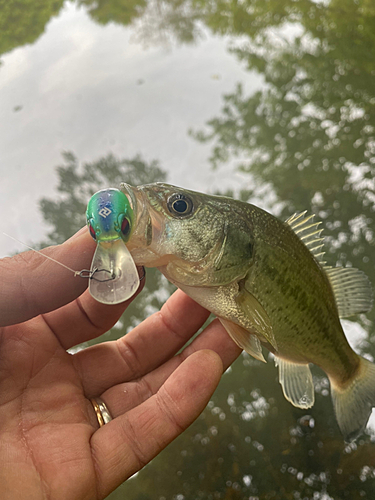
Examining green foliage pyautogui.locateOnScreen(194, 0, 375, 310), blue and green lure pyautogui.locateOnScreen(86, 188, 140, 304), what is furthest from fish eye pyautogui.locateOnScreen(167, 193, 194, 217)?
green foliage pyautogui.locateOnScreen(194, 0, 375, 310)

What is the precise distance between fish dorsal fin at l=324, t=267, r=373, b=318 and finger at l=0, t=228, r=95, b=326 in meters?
1.30

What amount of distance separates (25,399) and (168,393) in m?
0.59

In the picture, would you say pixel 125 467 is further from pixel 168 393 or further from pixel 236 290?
pixel 236 290

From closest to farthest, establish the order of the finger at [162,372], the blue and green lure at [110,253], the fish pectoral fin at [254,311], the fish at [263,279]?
the blue and green lure at [110,253] < the fish at [263,279] < the fish pectoral fin at [254,311] < the finger at [162,372]

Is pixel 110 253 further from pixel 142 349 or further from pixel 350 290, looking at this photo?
pixel 350 290

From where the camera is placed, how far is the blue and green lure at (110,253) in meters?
1.08

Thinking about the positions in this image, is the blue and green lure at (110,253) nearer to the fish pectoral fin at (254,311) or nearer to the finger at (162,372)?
the fish pectoral fin at (254,311)

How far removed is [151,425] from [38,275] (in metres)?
0.74

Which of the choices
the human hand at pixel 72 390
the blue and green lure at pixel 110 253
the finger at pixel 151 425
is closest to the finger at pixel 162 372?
the human hand at pixel 72 390

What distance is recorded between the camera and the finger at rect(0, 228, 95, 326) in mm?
1273

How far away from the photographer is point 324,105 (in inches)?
144

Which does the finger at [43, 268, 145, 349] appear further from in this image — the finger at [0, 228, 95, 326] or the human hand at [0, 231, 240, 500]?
the finger at [0, 228, 95, 326]

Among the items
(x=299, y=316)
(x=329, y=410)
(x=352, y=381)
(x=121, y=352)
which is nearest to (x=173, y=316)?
(x=121, y=352)

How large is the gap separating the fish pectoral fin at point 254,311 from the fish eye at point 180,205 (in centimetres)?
45
